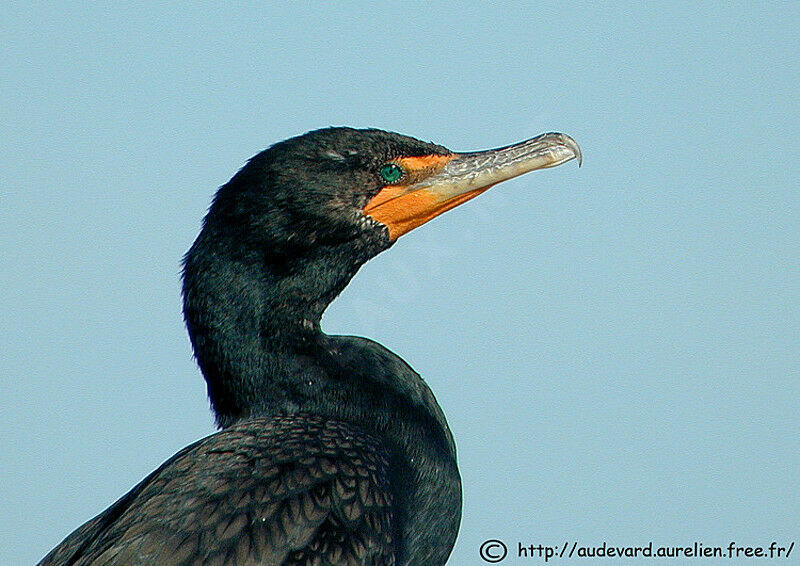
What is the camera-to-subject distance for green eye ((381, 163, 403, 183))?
546 centimetres

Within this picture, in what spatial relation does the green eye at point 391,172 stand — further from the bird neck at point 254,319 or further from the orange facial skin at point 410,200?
the bird neck at point 254,319

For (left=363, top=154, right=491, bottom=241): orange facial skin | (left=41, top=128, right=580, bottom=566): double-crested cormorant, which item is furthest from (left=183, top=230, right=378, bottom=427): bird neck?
(left=363, top=154, right=491, bottom=241): orange facial skin

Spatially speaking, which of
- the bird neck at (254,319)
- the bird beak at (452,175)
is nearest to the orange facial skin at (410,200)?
the bird beak at (452,175)

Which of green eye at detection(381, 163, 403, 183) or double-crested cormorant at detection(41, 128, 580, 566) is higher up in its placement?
green eye at detection(381, 163, 403, 183)

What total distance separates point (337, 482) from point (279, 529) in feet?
1.09

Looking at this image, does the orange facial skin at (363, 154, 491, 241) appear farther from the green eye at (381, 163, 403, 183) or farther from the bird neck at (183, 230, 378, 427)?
the bird neck at (183, 230, 378, 427)

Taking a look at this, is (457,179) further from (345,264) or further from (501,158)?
(345,264)

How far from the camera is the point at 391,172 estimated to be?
5.48 m

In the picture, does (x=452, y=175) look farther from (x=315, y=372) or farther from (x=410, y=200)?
(x=315, y=372)

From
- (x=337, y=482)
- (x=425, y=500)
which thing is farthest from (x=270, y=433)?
(x=425, y=500)

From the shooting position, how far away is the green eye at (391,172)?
5.46 meters

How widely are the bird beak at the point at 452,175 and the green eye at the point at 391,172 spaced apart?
24mm

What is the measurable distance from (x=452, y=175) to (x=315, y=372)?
1.10m

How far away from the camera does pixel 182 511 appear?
449 centimetres
